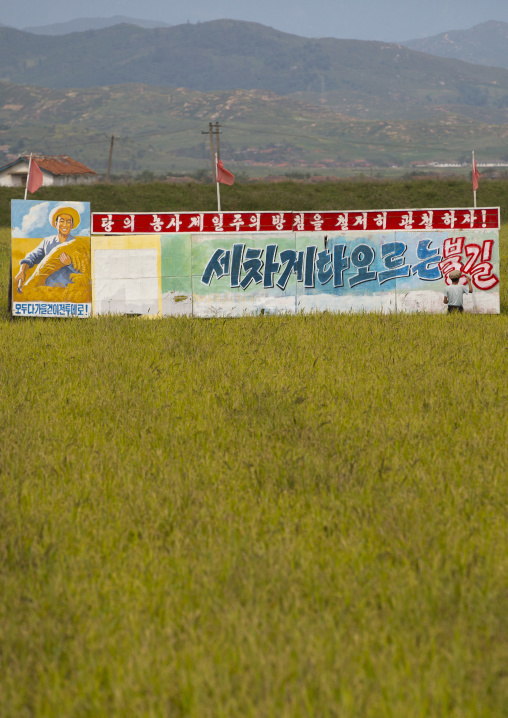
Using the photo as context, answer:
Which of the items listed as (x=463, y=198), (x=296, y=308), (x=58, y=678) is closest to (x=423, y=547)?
(x=58, y=678)

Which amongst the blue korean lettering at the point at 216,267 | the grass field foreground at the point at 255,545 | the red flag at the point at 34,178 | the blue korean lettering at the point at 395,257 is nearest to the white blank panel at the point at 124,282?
the blue korean lettering at the point at 216,267

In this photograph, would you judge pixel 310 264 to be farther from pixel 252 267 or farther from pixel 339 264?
pixel 252 267

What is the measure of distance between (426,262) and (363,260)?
1.43m

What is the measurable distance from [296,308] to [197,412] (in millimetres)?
8706

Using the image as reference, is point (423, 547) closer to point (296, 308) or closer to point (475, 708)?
point (475, 708)

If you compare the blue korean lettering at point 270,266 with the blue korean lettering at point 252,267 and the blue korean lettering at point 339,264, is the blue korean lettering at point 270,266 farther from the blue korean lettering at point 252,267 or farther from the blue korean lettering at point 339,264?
the blue korean lettering at point 339,264

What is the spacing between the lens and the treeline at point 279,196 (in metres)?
64.9

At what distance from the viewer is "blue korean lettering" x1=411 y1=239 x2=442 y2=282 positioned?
54.4 feet

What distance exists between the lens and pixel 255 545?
16.1 feet

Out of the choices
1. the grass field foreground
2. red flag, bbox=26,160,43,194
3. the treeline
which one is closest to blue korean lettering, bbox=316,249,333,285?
the grass field foreground

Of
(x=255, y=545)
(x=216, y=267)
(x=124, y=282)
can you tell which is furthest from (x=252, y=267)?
(x=255, y=545)

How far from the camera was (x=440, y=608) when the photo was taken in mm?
4164

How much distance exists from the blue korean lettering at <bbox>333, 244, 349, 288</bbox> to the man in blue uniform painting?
596 cm

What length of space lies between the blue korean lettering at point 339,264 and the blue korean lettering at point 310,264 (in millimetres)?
486
